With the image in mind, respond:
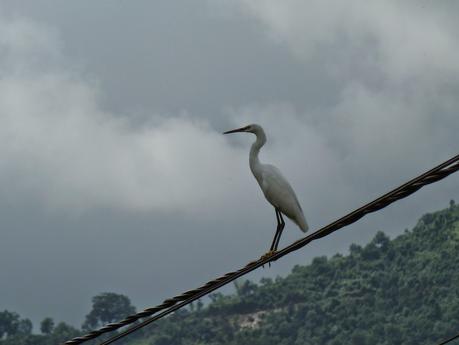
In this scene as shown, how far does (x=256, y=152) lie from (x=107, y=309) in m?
107

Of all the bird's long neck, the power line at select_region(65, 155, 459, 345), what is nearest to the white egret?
the bird's long neck

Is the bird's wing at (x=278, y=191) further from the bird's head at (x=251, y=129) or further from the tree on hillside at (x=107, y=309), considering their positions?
the tree on hillside at (x=107, y=309)

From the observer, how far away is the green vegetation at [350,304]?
88062 millimetres

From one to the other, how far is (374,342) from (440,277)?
7636mm

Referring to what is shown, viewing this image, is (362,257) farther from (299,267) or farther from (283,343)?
(283,343)

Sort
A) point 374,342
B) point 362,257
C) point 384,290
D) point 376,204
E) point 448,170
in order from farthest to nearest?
point 362,257
point 384,290
point 374,342
point 376,204
point 448,170

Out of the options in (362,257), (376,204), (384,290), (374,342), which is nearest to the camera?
(376,204)

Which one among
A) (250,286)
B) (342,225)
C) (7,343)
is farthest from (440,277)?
(342,225)

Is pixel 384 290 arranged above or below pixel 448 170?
above

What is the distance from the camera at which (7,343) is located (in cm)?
10725

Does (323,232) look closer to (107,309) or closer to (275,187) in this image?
(275,187)

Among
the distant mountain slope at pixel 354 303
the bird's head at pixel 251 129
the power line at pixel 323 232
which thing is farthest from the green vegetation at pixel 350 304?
the power line at pixel 323 232

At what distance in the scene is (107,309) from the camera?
116562 millimetres

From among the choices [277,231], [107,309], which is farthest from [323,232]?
[107,309]
